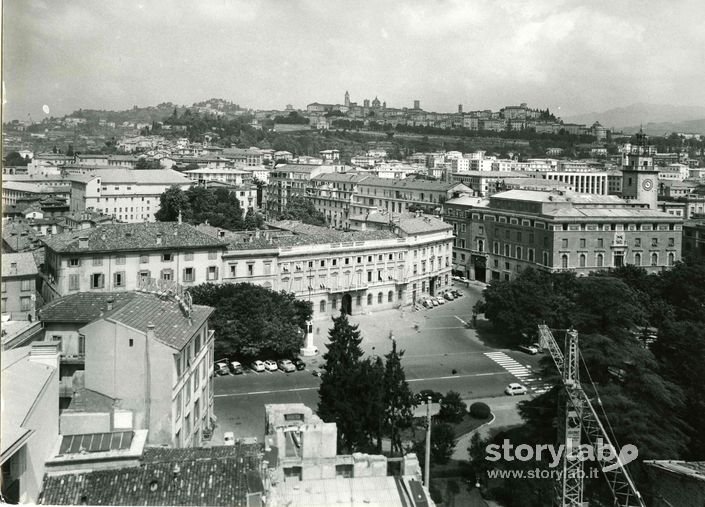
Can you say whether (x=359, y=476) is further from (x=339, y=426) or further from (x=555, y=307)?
(x=555, y=307)

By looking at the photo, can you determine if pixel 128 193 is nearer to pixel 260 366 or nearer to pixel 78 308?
pixel 260 366

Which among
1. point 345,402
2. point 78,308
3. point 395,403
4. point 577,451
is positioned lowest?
point 577,451

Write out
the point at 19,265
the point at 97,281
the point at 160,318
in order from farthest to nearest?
1. the point at 97,281
2. the point at 19,265
3. the point at 160,318

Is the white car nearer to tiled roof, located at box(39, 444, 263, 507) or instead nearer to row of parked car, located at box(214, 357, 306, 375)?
row of parked car, located at box(214, 357, 306, 375)

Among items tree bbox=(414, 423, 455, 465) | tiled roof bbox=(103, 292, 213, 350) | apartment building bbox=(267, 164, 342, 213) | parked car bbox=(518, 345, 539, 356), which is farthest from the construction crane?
apartment building bbox=(267, 164, 342, 213)

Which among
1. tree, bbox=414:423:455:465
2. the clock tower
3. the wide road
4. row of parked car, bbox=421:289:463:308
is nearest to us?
tree, bbox=414:423:455:465

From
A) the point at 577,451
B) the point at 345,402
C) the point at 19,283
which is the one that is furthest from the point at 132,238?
the point at 577,451

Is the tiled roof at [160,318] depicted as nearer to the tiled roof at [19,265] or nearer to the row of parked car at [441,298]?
the tiled roof at [19,265]
